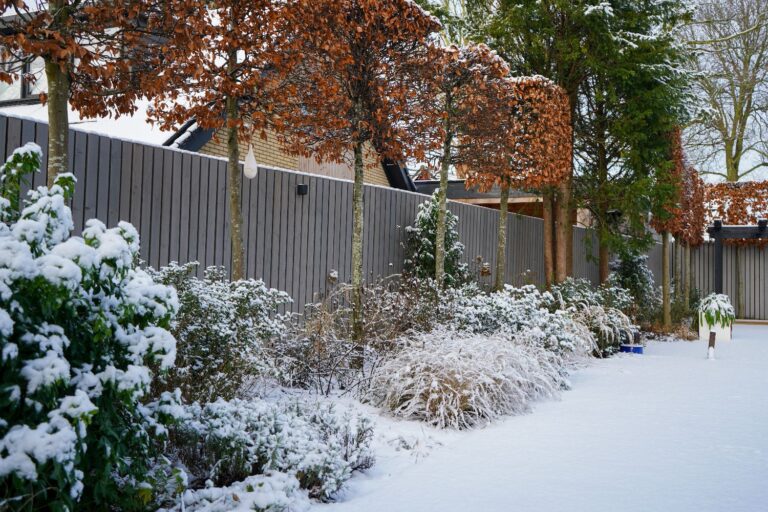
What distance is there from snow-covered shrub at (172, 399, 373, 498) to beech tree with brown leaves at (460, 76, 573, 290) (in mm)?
6200

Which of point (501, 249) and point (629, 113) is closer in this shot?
point (501, 249)

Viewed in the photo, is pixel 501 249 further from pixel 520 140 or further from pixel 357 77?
pixel 357 77

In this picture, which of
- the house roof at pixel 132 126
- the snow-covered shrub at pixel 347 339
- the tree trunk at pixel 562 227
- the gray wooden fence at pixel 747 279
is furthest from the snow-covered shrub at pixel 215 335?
the gray wooden fence at pixel 747 279

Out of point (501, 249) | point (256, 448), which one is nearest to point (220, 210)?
point (256, 448)

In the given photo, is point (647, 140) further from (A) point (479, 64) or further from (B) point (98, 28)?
(B) point (98, 28)

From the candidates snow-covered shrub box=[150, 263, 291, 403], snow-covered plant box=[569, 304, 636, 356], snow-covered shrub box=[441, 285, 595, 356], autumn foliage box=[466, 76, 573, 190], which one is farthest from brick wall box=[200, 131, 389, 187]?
snow-covered shrub box=[150, 263, 291, 403]

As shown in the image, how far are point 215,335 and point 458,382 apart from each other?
1873 millimetres

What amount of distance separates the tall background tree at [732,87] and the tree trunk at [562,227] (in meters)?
8.01

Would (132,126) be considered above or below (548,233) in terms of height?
above

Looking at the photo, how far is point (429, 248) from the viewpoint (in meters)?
10.4

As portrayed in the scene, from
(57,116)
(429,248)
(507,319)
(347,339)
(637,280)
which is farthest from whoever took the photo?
(637,280)

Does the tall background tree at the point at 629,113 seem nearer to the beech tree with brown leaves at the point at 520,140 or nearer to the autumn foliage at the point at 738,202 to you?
the beech tree with brown leaves at the point at 520,140

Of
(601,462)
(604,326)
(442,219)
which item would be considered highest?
(442,219)

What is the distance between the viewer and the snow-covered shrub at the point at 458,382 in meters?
5.25
